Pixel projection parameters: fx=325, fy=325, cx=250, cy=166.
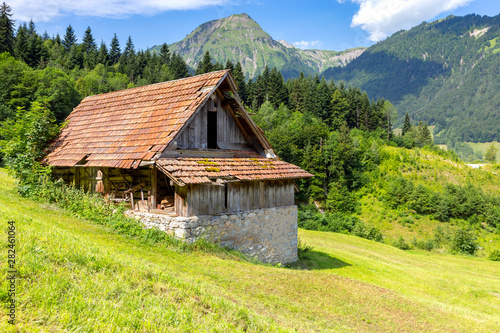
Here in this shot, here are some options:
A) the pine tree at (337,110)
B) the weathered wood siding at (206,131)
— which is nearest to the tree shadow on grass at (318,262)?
the weathered wood siding at (206,131)

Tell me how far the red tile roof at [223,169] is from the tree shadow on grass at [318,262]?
178 inches

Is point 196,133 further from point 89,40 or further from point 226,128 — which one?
point 89,40

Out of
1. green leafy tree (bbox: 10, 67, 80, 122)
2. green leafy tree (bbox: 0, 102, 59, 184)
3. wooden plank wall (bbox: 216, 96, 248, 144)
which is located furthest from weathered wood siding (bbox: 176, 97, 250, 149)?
green leafy tree (bbox: 10, 67, 80, 122)

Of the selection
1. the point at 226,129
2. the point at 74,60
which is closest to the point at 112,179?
the point at 226,129

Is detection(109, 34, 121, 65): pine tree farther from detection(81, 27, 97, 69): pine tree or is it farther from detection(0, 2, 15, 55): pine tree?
detection(0, 2, 15, 55): pine tree

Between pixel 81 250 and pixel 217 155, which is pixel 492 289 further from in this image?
pixel 81 250

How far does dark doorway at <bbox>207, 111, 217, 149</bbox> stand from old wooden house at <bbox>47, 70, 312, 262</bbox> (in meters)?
0.05

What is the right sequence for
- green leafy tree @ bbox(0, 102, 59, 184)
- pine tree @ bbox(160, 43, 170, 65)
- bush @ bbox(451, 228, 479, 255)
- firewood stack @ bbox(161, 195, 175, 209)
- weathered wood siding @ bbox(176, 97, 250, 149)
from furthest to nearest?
1. pine tree @ bbox(160, 43, 170, 65)
2. bush @ bbox(451, 228, 479, 255)
3. green leafy tree @ bbox(0, 102, 59, 184)
4. weathered wood siding @ bbox(176, 97, 250, 149)
5. firewood stack @ bbox(161, 195, 175, 209)

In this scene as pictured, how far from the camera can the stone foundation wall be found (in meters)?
11.7

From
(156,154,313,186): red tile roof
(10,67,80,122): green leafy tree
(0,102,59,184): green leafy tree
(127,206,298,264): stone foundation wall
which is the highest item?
(10,67,80,122): green leafy tree

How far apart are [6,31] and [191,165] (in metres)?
77.0

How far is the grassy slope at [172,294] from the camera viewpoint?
4.29m

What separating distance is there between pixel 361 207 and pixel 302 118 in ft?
78.1

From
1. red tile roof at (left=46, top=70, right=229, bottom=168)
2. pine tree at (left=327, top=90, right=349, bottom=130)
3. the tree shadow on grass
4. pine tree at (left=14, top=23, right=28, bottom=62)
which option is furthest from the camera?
pine tree at (left=327, top=90, right=349, bottom=130)
